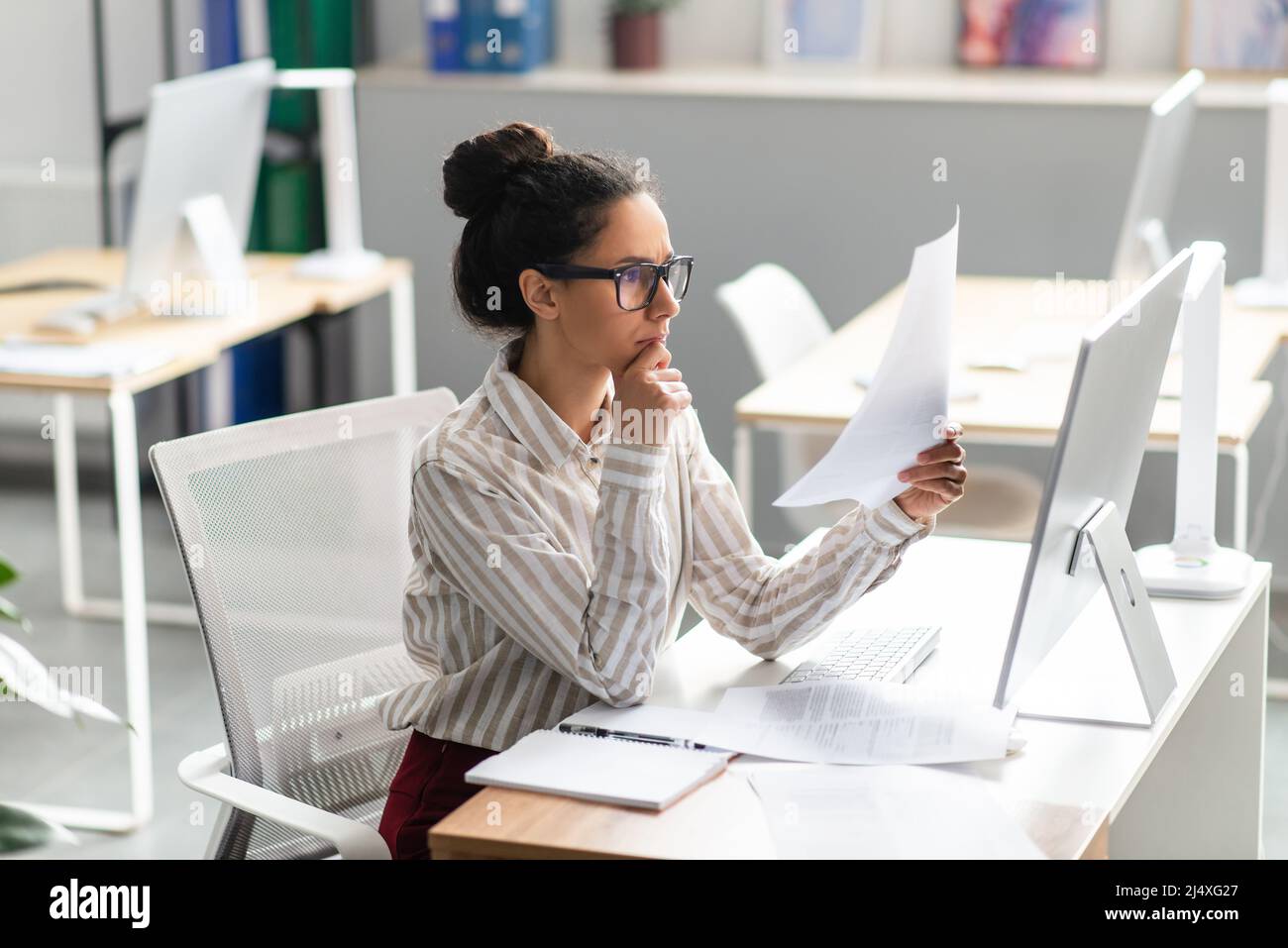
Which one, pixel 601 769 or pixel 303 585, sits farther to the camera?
pixel 303 585

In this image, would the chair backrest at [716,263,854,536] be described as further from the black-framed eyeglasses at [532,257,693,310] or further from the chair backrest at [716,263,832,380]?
the black-framed eyeglasses at [532,257,693,310]

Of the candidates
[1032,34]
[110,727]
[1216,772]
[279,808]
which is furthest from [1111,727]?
[1032,34]

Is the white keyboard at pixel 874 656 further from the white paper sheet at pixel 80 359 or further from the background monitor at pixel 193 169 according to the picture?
the background monitor at pixel 193 169

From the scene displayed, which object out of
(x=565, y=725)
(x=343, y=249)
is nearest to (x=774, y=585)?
(x=565, y=725)

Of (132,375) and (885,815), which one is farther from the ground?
(132,375)

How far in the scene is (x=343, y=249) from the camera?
12.5 ft

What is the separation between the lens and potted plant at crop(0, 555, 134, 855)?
1054 mm

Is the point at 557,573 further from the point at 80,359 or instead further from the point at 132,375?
the point at 80,359

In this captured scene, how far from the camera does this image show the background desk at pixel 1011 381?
2.71 metres

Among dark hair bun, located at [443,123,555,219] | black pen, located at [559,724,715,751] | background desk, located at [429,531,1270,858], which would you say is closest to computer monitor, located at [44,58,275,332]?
dark hair bun, located at [443,123,555,219]

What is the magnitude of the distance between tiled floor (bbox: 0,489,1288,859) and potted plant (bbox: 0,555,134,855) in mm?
1637

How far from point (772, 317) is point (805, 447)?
0.82 ft

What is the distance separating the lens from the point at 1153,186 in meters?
A: 3.04

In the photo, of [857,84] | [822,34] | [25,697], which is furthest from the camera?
[822,34]
